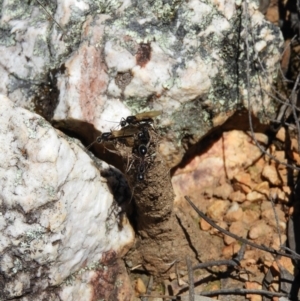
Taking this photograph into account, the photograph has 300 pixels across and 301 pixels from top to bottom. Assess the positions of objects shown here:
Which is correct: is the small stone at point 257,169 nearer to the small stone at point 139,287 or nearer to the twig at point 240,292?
the twig at point 240,292

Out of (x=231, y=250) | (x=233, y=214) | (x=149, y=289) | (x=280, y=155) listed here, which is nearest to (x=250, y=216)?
(x=233, y=214)

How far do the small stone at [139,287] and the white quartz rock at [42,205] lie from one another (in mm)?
340

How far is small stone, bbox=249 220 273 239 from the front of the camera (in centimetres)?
261

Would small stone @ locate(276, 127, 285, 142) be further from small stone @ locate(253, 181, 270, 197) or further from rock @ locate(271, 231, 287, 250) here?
rock @ locate(271, 231, 287, 250)

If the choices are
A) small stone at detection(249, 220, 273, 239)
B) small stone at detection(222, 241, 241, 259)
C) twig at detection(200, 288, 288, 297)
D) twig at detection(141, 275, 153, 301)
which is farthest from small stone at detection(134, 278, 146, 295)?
small stone at detection(249, 220, 273, 239)

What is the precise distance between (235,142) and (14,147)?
47.2 inches

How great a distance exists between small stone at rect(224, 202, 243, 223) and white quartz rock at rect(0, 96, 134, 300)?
2.29 feet

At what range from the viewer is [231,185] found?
279 cm

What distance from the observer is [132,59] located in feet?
7.79

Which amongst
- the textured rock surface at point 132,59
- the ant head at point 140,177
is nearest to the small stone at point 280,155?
the textured rock surface at point 132,59

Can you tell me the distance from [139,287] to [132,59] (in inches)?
38.0

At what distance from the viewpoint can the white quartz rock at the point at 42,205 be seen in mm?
1992

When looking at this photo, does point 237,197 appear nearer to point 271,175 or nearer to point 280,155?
point 271,175

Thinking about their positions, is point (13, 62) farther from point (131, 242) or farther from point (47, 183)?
point (131, 242)
